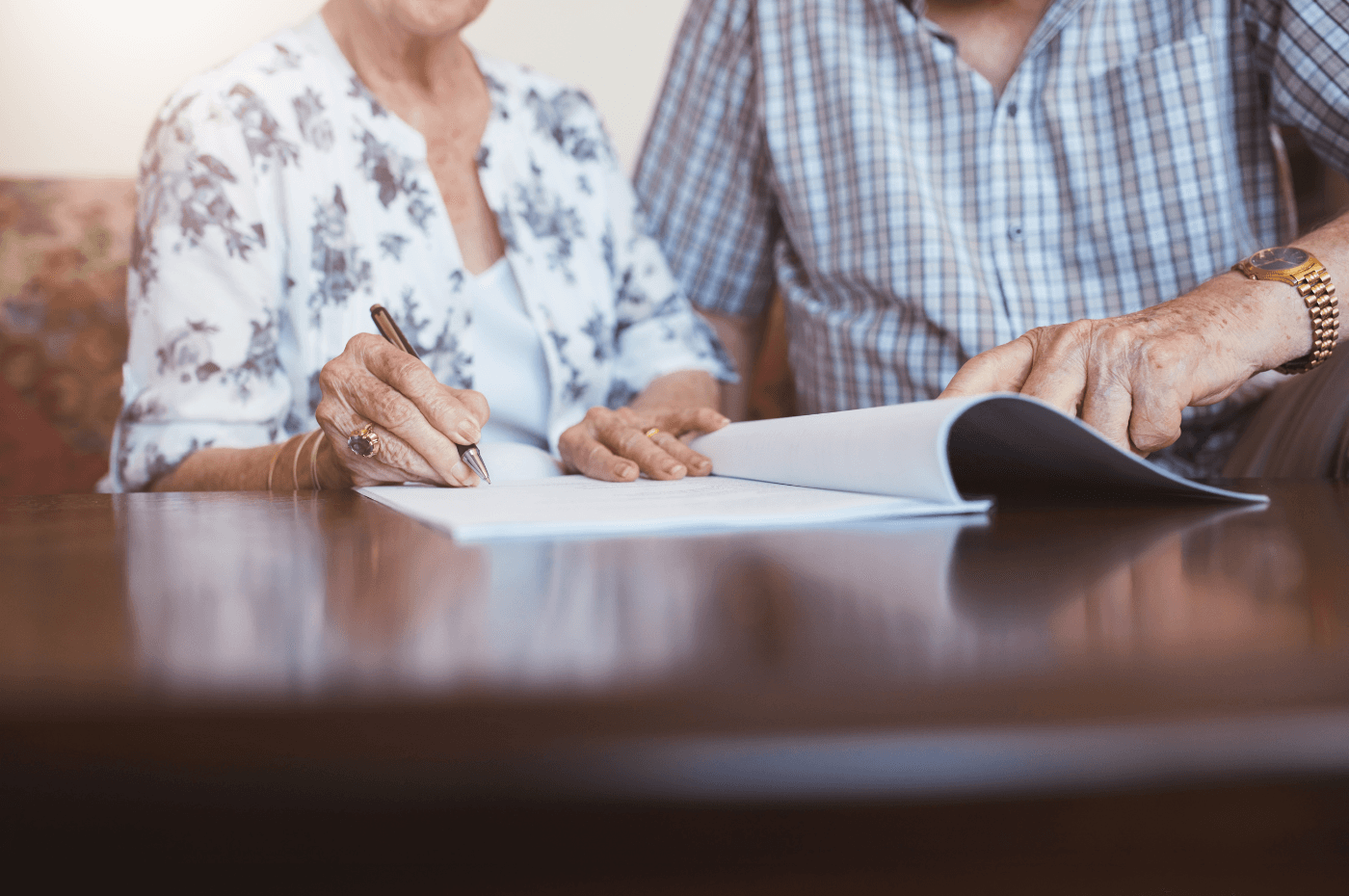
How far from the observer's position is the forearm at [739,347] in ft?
4.33

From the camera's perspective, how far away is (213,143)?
2.85 feet

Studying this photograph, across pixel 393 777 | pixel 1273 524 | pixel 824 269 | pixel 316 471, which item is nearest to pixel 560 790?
pixel 393 777

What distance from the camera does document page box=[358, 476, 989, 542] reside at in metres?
0.36

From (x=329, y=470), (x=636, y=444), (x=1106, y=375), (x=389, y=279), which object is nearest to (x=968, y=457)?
(x=1106, y=375)

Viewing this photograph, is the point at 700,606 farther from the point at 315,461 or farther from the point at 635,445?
the point at 315,461

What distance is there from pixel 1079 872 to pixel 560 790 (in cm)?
9

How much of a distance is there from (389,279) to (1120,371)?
73cm

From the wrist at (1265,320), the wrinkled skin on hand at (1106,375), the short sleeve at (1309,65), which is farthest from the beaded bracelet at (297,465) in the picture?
the short sleeve at (1309,65)

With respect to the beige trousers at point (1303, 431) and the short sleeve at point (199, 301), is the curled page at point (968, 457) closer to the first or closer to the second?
the beige trousers at point (1303, 431)

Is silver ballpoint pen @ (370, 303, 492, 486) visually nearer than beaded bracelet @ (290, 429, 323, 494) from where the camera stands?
Yes

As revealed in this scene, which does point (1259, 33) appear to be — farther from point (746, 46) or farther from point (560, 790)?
point (560, 790)

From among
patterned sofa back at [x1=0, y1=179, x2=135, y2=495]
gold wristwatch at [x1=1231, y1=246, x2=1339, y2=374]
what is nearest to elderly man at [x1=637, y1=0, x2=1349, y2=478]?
gold wristwatch at [x1=1231, y1=246, x2=1339, y2=374]

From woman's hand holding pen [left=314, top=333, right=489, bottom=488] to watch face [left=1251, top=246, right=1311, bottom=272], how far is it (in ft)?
2.16

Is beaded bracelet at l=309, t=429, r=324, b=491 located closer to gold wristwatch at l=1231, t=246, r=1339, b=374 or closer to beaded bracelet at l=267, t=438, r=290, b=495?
beaded bracelet at l=267, t=438, r=290, b=495
